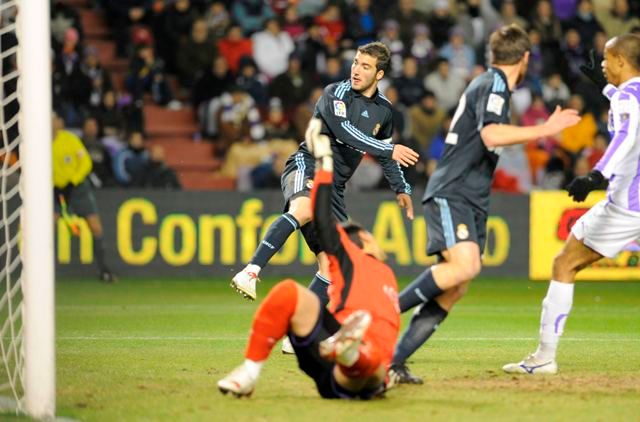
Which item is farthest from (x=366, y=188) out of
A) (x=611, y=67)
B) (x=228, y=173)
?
(x=611, y=67)

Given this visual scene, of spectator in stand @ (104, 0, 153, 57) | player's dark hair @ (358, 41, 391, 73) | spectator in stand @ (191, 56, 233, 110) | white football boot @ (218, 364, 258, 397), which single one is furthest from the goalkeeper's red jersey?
spectator in stand @ (104, 0, 153, 57)

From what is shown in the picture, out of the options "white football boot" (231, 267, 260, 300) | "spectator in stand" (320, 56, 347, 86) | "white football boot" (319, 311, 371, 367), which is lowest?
"white football boot" (231, 267, 260, 300)

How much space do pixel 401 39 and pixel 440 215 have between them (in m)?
12.5

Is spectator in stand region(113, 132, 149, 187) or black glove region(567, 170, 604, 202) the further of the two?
spectator in stand region(113, 132, 149, 187)

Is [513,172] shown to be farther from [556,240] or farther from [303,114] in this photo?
[303,114]

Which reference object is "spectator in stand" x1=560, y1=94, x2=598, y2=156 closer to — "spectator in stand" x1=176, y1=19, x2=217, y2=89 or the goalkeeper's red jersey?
"spectator in stand" x1=176, y1=19, x2=217, y2=89

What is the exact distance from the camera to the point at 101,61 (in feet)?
63.2

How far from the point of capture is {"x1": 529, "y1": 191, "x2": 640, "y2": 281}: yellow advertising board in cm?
1580

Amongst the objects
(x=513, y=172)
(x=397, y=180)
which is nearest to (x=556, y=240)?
(x=513, y=172)

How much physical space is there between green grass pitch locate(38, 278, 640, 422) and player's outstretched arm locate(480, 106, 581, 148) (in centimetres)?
139

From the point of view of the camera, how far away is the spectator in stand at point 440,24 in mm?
→ 19719

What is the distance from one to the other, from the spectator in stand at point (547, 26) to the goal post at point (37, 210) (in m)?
15.0

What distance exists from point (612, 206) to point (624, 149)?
0.47 meters

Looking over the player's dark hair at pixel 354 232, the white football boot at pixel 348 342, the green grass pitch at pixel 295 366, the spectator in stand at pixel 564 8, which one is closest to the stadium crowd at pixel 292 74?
the spectator in stand at pixel 564 8
